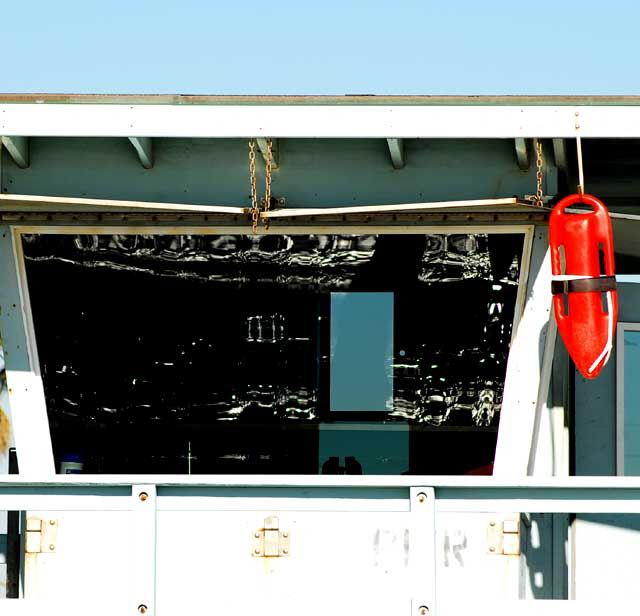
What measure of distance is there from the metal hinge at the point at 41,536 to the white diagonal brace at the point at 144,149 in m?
2.06

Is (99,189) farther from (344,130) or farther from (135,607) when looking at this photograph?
(135,607)

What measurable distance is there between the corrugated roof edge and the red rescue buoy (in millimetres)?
519

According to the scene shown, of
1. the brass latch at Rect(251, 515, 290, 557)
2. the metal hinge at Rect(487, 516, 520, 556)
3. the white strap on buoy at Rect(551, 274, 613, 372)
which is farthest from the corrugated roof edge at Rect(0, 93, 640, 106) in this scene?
the metal hinge at Rect(487, 516, 520, 556)

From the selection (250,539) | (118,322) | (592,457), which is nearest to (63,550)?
(250,539)

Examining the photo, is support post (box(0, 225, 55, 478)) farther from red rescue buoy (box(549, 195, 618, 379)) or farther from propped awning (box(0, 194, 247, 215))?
red rescue buoy (box(549, 195, 618, 379))

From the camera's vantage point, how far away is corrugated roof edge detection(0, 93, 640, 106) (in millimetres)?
5766

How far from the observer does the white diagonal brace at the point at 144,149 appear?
20.0ft

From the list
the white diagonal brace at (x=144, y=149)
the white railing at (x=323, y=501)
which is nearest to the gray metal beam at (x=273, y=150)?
the white diagonal brace at (x=144, y=149)

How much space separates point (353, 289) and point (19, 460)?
550cm

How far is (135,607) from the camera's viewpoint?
5078mm

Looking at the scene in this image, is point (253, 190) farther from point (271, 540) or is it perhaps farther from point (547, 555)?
point (547, 555)

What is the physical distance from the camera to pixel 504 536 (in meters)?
6.06

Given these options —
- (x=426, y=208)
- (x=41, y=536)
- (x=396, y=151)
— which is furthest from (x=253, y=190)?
(x=41, y=536)

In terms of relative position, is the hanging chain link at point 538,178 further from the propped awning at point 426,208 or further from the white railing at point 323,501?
the white railing at point 323,501
